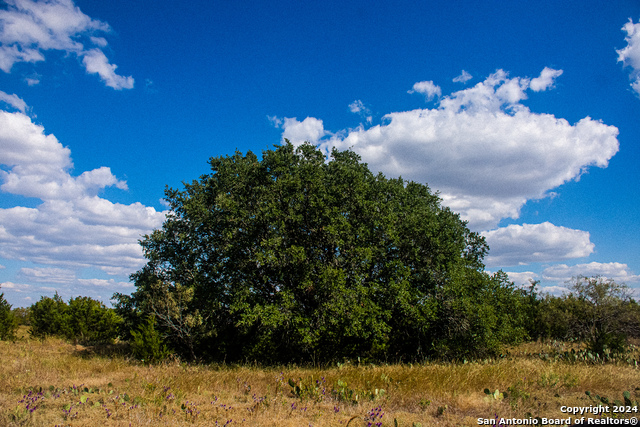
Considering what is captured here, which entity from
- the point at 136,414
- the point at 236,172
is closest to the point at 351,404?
the point at 136,414

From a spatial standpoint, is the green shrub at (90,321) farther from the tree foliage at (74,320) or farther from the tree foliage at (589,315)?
the tree foliage at (589,315)

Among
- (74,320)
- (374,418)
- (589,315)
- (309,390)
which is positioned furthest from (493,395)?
(74,320)

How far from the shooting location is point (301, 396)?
8711 millimetres

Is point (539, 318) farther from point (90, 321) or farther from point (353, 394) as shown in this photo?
point (90, 321)

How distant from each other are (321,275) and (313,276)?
1657 millimetres

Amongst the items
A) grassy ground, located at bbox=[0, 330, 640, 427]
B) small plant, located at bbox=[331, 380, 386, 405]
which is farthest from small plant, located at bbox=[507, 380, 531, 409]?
small plant, located at bbox=[331, 380, 386, 405]

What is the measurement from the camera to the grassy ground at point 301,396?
7.14 meters

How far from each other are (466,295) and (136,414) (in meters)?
14.1

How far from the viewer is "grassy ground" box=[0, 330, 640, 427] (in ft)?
23.4

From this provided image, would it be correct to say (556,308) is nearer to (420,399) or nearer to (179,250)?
(420,399)

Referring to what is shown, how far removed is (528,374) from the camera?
34.1 ft

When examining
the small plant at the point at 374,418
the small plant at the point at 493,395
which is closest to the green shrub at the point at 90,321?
the small plant at the point at 374,418

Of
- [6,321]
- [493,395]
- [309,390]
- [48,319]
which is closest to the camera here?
[493,395]

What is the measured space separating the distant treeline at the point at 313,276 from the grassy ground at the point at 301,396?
13.2 ft
